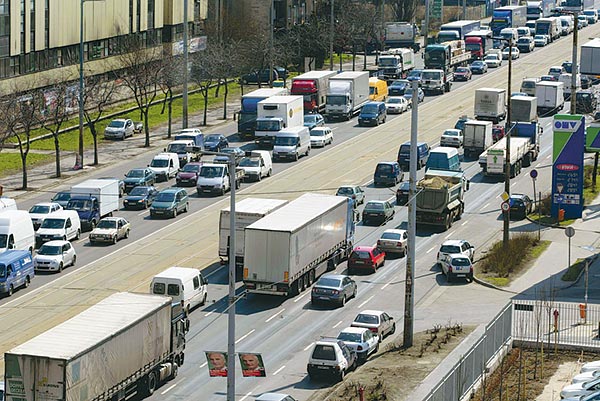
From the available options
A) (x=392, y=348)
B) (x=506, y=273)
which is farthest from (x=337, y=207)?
(x=392, y=348)

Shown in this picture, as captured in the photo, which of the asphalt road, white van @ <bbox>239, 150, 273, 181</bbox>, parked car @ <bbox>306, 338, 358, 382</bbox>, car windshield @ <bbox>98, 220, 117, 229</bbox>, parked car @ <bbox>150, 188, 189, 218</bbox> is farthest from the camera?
white van @ <bbox>239, 150, 273, 181</bbox>

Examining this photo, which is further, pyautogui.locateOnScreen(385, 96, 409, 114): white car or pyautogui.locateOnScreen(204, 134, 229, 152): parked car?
pyautogui.locateOnScreen(385, 96, 409, 114): white car

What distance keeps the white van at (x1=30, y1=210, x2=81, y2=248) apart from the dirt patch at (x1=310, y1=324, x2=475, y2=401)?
2300 centimetres

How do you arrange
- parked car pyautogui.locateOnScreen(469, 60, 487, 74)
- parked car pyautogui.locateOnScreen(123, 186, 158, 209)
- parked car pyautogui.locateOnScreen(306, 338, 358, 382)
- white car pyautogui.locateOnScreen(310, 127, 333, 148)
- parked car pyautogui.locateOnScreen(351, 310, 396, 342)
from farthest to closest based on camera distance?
1. parked car pyautogui.locateOnScreen(469, 60, 487, 74)
2. white car pyautogui.locateOnScreen(310, 127, 333, 148)
3. parked car pyautogui.locateOnScreen(123, 186, 158, 209)
4. parked car pyautogui.locateOnScreen(351, 310, 396, 342)
5. parked car pyautogui.locateOnScreen(306, 338, 358, 382)

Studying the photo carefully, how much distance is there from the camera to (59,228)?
75625 mm

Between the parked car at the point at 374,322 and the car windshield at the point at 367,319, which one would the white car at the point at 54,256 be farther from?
the car windshield at the point at 367,319

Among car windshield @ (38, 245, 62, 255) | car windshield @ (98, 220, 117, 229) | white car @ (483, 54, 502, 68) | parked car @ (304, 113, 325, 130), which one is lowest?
car windshield @ (38, 245, 62, 255)

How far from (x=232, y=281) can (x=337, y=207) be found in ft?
87.5

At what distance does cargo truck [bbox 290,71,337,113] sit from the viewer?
4609 inches

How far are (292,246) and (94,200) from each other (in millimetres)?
18349

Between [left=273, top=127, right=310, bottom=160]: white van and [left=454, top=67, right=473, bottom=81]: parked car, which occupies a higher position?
[left=454, top=67, right=473, bottom=81]: parked car

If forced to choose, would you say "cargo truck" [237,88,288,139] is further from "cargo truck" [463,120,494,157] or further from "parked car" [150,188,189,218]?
"parked car" [150,188,189,218]

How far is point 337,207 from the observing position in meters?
71.6

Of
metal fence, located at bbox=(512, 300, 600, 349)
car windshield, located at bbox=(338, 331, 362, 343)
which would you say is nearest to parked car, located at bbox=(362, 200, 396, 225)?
metal fence, located at bbox=(512, 300, 600, 349)
